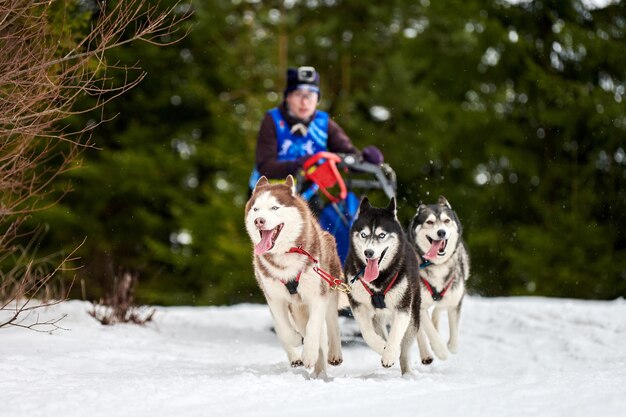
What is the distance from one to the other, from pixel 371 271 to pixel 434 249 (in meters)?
0.96

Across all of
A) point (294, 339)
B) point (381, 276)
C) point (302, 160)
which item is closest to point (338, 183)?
point (302, 160)

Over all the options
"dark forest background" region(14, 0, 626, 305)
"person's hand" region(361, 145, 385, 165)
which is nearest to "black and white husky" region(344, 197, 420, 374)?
"person's hand" region(361, 145, 385, 165)

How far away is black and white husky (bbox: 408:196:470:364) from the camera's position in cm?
508

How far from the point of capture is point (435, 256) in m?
5.12

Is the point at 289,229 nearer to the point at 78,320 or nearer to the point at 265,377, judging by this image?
the point at 265,377

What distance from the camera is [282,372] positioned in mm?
4781

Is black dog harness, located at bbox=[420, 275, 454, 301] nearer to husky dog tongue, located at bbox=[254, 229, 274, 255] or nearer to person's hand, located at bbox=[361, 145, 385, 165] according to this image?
person's hand, located at bbox=[361, 145, 385, 165]

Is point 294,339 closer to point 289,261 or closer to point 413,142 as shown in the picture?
point 289,261

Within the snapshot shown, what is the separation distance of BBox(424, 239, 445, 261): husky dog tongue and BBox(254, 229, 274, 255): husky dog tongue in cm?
134

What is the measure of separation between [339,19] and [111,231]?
6.63m

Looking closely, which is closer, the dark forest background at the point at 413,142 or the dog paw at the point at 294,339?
the dog paw at the point at 294,339

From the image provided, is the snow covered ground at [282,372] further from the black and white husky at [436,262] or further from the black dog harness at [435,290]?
the black dog harness at [435,290]

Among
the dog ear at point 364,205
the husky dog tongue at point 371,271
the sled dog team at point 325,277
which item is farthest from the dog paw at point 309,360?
the dog ear at point 364,205

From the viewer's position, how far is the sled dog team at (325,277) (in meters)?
4.23
